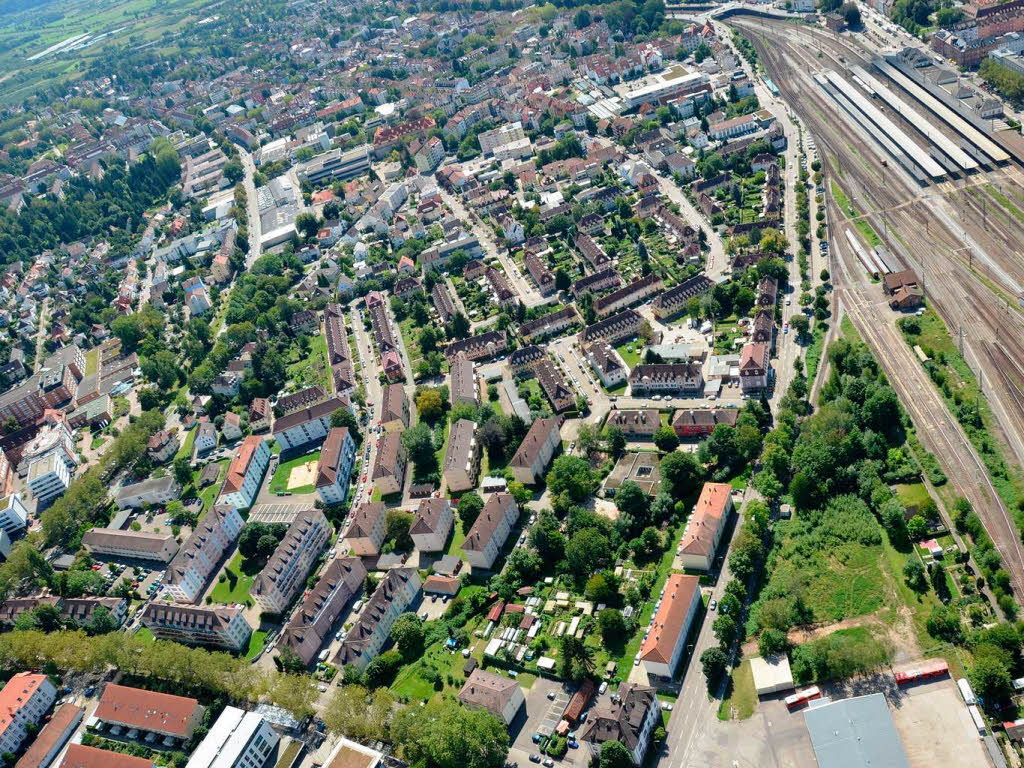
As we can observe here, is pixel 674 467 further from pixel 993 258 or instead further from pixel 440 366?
pixel 993 258

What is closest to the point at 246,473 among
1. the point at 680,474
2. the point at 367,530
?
the point at 367,530

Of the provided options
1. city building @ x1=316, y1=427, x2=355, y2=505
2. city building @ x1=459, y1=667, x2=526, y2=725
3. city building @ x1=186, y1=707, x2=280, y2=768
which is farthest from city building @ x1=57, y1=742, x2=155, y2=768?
city building @ x1=316, y1=427, x2=355, y2=505

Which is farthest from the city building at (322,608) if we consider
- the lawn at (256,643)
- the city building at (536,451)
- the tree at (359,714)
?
the city building at (536,451)

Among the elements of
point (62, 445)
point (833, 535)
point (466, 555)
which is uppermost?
point (833, 535)

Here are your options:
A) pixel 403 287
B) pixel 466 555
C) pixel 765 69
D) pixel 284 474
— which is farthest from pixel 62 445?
pixel 765 69

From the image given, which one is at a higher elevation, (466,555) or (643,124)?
(643,124)
